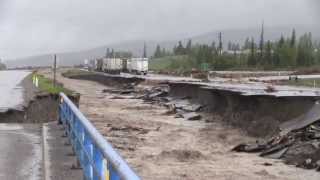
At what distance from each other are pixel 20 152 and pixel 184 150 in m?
6.26

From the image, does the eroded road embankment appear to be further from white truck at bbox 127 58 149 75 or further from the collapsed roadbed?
white truck at bbox 127 58 149 75

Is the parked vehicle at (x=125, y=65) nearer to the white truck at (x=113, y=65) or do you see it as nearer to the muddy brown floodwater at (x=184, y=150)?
the white truck at (x=113, y=65)

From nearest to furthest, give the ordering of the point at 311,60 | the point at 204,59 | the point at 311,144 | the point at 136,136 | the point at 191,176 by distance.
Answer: the point at 191,176
the point at 311,144
the point at 136,136
the point at 311,60
the point at 204,59

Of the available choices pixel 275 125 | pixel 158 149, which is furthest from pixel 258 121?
pixel 158 149

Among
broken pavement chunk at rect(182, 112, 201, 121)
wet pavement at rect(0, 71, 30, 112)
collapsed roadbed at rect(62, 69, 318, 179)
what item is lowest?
broken pavement chunk at rect(182, 112, 201, 121)

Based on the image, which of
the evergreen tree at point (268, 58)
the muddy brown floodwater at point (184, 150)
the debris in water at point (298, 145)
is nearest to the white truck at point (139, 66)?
the evergreen tree at point (268, 58)

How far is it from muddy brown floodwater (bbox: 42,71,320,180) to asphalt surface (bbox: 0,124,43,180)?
7.49 ft

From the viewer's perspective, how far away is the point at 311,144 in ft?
51.5

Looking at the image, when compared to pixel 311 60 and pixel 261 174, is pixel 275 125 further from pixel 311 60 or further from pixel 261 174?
pixel 311 60

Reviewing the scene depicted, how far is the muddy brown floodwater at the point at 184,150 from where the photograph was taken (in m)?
13.4

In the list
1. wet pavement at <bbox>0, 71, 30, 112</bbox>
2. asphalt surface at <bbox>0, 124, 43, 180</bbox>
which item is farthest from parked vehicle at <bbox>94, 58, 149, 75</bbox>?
asphalt surface at <bbox>0, 124, 43, 180</bbox>

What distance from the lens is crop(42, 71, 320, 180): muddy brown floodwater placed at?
13414 mm

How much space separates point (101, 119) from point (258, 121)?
7.60 m

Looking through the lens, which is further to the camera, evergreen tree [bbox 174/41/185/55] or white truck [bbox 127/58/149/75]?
evergreen tree [bbox 174/41/185/55]
